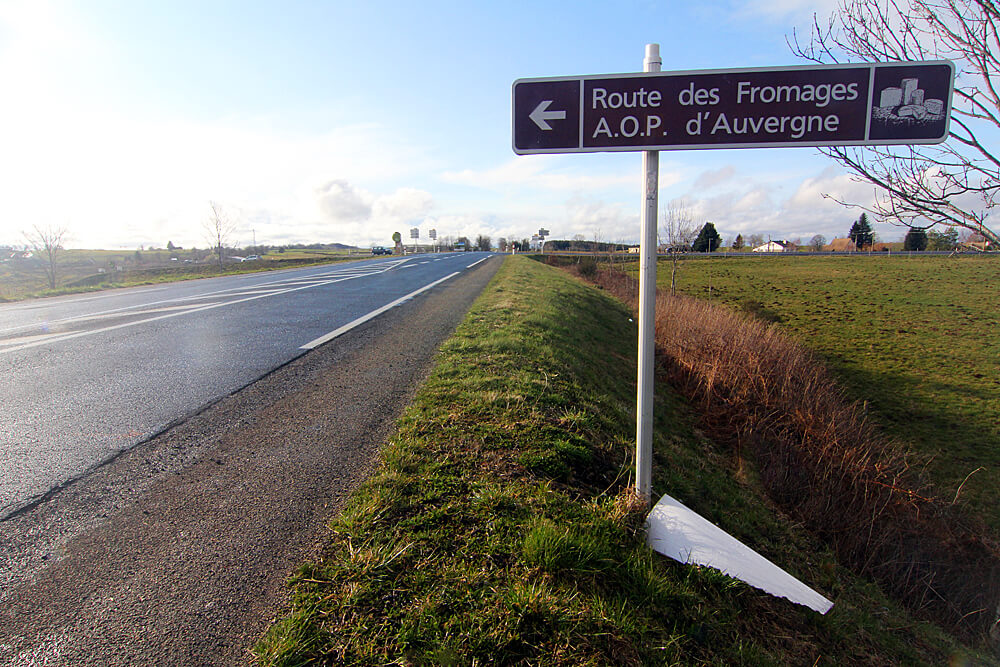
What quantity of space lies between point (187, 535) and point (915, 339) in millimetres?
22852

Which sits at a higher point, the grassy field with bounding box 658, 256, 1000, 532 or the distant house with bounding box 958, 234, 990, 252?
the distant house with bounding box 958, 234, 990, 252

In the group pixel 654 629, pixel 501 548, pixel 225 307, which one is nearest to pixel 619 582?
pixel 654 629

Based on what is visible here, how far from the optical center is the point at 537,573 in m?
2.09

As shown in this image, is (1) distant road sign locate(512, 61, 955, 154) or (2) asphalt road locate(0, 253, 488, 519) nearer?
(1) distant road sign locate(512, 61, 955, 154)

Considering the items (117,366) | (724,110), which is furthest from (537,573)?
(117,366)

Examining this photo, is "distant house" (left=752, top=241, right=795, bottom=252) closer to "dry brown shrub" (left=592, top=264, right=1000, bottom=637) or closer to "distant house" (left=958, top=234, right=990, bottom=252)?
"dry brown shrub" (left=592, top=264, right=1000, bottom=637)

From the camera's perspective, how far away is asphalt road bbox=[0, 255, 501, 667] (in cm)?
170

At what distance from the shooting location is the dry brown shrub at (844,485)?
16.4 feet

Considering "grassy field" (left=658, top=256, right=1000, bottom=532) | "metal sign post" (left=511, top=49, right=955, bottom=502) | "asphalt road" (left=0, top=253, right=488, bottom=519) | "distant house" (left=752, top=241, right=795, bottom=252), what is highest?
"distant house" (left=752, top=241, right=795, bottom=252)

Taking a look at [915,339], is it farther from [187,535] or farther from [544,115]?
[187,535]

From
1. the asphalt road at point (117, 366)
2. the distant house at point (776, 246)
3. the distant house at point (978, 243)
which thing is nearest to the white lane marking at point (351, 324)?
→ the asphalt road at point (117, 366)

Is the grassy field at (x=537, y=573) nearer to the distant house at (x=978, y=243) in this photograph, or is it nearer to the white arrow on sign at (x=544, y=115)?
the white arrow on sign at (x=544, y=115)

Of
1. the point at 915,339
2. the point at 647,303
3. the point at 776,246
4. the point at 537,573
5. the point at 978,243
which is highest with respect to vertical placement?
the point at 776,246

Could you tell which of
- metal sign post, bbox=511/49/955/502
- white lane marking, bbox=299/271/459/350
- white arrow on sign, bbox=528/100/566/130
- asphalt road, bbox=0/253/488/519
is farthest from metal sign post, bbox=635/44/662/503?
white lane marking, bbox=299/271/459/350
